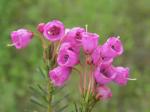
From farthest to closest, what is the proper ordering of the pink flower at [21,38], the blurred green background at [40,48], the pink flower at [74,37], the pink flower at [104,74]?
the blurred green background at [40,48] → the pink flower at [21,38] → the pink flower at [74,37] → the pink flower at [104,74]

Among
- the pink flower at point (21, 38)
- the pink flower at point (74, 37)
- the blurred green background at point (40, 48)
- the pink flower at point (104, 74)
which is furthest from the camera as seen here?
the blurred green background at point (40, 48)

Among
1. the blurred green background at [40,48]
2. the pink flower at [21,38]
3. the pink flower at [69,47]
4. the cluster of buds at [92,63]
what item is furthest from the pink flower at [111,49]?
the blurred green background at [40,48]

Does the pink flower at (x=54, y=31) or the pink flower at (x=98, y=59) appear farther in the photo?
the pink flower at (x=54, y=31)

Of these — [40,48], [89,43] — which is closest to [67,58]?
[89,43]

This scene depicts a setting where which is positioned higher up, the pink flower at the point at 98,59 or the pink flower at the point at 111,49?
the pink flower at the point at 111,49

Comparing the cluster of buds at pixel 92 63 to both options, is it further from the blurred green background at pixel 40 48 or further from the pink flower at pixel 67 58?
the blurred green background at pixel 40 48

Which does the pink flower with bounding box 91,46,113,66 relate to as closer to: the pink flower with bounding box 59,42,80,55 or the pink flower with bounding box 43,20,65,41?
the pink flower with bounding box 59,42,80,55

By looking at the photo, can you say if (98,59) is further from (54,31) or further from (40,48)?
(40,48)
